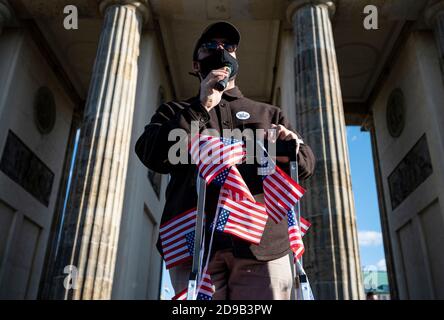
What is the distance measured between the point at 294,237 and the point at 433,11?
497 inches

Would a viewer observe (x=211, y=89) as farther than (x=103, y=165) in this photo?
No

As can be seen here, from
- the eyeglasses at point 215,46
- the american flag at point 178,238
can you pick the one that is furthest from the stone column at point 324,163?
the eyeglasses at point 215,46

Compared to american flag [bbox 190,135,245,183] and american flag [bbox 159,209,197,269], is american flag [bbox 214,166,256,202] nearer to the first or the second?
american flag [bbox 190,135,245,183]

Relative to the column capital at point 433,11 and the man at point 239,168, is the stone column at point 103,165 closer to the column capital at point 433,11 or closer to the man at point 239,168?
the man at point 239,168

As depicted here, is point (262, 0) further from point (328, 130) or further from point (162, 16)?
point (328, 130)

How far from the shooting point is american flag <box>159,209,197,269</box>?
163 centimetres

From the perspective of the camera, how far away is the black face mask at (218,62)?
182 centimetres

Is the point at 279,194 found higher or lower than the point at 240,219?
higher

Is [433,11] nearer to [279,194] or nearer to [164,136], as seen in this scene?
[279,194]

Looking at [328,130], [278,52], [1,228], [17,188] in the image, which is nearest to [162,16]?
[278,52]

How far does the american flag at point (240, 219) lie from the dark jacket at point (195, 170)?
54mm

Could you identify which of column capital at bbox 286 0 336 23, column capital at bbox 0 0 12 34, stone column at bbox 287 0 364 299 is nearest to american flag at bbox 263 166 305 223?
stone column at bbox 287 0 364 299

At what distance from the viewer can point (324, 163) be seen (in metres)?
8.52

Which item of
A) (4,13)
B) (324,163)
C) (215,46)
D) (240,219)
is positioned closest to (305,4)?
(324,163)
